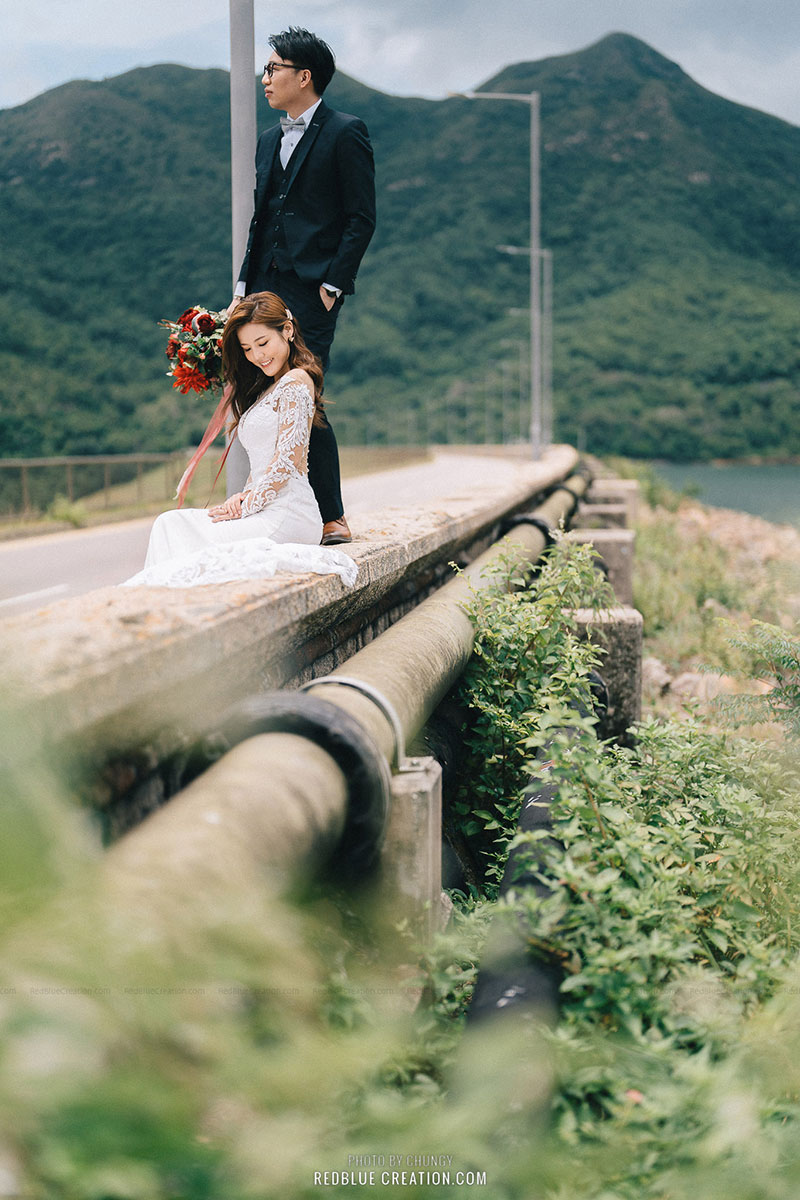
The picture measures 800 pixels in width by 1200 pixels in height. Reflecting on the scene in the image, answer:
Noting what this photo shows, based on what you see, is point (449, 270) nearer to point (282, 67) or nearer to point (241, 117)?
point (241, 117)

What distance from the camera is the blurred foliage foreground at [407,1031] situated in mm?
1221

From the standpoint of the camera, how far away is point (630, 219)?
158 meters

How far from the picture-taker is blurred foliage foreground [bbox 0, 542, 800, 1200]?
4.00 feet

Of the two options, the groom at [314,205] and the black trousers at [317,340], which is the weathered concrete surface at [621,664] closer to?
the black trousers at [317,340]

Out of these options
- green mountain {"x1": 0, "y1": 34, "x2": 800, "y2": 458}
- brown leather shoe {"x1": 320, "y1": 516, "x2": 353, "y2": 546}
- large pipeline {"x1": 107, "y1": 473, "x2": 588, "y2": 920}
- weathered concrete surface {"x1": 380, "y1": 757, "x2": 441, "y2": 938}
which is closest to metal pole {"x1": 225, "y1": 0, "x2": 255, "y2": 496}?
brown leather shoe {"x1": 320, "y1": 516, "x2": 353, "y2": 546}

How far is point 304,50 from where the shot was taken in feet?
15.8

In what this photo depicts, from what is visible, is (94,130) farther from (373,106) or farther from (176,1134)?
(176,1134)

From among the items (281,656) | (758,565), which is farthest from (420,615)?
(758,565)

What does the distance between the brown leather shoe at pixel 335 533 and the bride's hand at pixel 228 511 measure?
449 mm

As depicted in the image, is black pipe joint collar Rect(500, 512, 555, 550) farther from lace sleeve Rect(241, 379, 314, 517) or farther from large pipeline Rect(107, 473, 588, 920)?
large pipeline Rect(107, 473, 588, 920)

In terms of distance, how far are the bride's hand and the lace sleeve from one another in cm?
4

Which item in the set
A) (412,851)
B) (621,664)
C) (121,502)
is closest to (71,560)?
(121,502)

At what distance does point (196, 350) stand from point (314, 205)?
91 cm

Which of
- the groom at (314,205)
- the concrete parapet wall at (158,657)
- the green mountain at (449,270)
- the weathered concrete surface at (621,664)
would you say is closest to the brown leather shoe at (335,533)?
the groom at (314,205)
